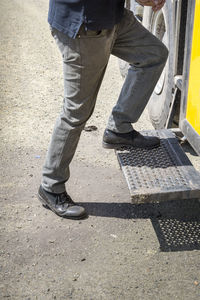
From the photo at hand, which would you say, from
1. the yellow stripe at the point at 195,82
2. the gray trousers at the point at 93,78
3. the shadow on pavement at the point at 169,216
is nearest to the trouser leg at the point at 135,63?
the gray trousers at the point at 93,78

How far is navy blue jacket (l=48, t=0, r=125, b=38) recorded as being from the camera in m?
→ 2.77

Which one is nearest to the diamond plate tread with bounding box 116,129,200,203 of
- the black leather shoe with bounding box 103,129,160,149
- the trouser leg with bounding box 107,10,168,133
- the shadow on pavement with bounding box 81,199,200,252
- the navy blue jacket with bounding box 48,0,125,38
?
the black leather shoe with bounding box 103,129,160,149

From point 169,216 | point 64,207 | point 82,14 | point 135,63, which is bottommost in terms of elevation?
point 169,216

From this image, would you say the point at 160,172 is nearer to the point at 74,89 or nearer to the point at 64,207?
the point at 64,207

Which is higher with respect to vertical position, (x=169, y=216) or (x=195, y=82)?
(x=195, y=82)

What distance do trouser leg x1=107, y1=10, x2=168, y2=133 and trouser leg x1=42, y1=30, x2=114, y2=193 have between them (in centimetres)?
26

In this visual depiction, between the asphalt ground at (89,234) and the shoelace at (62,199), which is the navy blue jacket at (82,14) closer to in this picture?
the shoelace at (62,199)

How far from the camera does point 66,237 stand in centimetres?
326

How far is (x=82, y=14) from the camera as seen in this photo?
2.77m

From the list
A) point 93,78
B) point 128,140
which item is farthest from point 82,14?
point 128,140

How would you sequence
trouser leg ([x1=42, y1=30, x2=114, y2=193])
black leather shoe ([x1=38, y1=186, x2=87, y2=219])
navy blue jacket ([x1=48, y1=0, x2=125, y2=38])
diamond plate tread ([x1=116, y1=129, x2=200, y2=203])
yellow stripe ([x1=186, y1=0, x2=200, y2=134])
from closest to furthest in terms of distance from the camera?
1. navy blue jacket ([x1=48, y1=0, x2=125, y2=38])
2. trouser leg ([x1=42, y1=30, x2=114, y2=193])
3. diamond plate tread ([x1=116, y1=129, x2=200, y2=203])
4. yellow stripe ([x1=186, y1=0, x2=200, y2=134])
5. black leather shoe ([x1=38, y1=186, x2=87, y2=219])

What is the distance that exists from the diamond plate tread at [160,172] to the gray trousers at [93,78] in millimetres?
251

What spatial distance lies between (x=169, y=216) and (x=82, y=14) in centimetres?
162

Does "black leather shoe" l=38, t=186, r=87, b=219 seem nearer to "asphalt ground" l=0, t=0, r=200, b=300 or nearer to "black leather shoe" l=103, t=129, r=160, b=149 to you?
"asphalt ground" l=0, t=0, r=200, b=300
